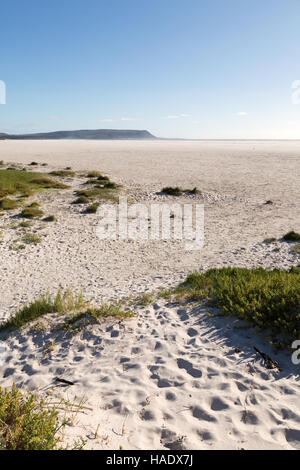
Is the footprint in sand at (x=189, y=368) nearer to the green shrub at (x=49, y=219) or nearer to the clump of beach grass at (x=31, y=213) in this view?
the green shrub at (x=49, y=219)

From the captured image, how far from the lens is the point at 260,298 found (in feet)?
23.0

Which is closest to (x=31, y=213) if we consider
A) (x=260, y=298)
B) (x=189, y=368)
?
(x=260, y=298)

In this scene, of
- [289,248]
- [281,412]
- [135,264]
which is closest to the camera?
[281,412]

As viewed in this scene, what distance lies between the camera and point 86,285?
10.7 meters

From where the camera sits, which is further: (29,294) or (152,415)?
(29,294)

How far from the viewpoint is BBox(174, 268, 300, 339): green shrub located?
251 inches

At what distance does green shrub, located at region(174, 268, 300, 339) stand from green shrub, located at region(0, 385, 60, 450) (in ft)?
14.9

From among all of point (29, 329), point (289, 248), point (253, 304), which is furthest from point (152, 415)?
point (289, 248)

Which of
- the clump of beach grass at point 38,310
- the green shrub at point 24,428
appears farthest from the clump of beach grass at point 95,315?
the green shrub at point 24,428

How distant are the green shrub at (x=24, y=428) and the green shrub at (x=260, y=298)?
4544 mm

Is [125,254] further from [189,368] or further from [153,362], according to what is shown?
[189,368]

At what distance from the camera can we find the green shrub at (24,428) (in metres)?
3.60
